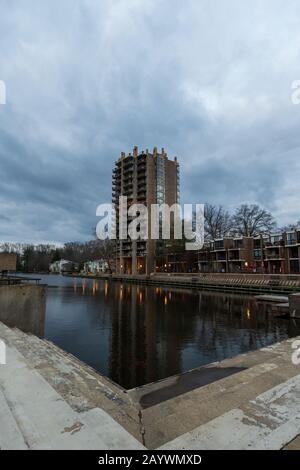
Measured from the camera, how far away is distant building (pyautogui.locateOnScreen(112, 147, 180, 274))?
77.7 meters

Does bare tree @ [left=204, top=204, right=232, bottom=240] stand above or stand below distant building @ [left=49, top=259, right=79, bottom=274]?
above

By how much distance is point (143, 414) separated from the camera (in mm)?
4070

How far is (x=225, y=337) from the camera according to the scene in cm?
1234

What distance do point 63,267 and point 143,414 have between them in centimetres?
13851

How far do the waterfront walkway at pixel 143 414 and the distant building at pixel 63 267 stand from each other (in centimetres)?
12411

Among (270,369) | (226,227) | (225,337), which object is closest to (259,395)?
(270,369)

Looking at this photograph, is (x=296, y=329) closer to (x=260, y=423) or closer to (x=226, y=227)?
(x=260, y=423)

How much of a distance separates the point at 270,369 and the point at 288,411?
2.34 m

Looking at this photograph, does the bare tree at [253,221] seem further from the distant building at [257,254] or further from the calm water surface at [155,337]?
the calm water surface at [155,337]

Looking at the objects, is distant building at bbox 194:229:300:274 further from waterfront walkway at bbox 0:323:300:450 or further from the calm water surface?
waterfront walkway at bbox 0:323:300:450

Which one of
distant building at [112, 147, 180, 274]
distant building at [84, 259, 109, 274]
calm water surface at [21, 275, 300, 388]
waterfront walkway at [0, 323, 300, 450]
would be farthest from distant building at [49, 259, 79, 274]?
waterfront walkway at [0, 323, 300, 450]

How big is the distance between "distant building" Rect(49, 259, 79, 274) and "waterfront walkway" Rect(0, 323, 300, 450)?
124m

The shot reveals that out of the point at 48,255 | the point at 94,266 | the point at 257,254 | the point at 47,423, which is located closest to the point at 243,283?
the point at 257,254

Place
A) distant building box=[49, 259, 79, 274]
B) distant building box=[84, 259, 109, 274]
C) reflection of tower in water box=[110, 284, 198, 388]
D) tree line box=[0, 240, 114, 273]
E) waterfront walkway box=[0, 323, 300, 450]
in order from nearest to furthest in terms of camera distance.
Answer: waterfront walkway box=[0, 323, 300, 450] → reflection of tower in water box=[110, 284, 198, 388] → distant building box=[84, 259, 109, 274] → tree line box=[0, 240, 114, 273] → distant building box=[49, 259, 79, 274]
